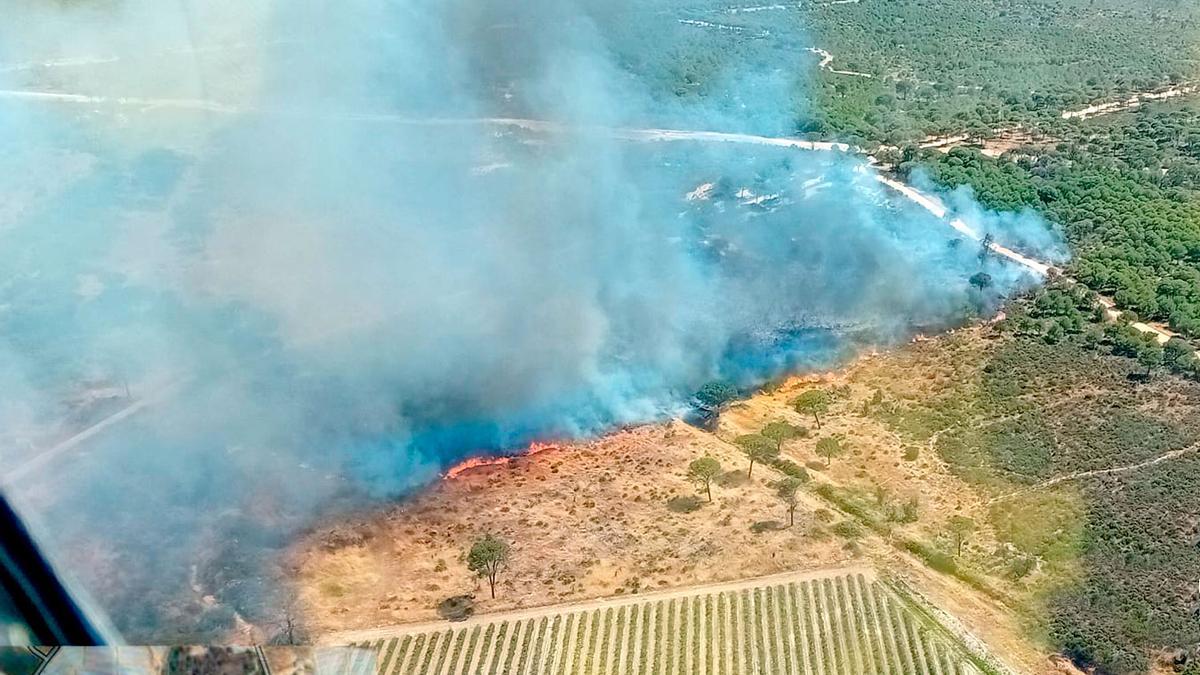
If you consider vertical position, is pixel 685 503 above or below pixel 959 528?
above

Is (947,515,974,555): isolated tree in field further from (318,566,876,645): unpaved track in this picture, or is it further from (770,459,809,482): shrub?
(770,459,809,482): shrub

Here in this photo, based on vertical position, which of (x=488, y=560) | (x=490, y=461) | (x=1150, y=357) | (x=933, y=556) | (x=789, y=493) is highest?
(x=488, y=560)

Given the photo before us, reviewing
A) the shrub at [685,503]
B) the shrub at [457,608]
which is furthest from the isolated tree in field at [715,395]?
the shrub at [457,608]

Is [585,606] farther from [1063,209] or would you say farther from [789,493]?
[1063,209]

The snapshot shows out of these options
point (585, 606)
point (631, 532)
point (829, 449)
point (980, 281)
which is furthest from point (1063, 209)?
point (585, 606)

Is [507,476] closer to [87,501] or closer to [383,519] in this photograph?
[383,519]

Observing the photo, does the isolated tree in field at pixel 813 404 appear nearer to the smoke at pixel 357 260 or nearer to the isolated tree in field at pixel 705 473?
the smoke at pixel 357 260

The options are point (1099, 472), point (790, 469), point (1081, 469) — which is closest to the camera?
point (1099, 472)
